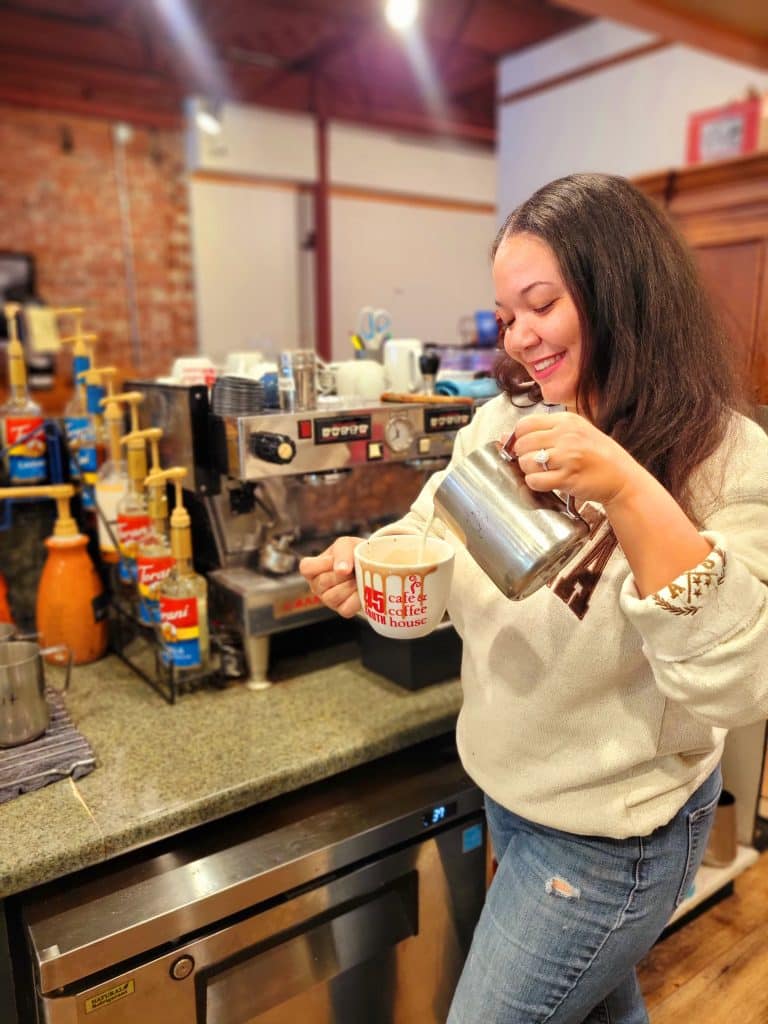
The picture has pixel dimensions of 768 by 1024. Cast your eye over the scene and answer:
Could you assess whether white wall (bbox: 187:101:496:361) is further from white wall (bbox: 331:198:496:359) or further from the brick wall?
the brick wall

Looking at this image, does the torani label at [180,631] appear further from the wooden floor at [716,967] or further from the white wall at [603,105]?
the white wall at [603,105]

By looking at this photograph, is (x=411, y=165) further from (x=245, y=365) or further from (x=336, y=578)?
(x=336, y=578)

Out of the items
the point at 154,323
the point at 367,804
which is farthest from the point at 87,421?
the point at 154,323

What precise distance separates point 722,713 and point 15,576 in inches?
55.3

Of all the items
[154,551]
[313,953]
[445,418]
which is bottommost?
[313,953]

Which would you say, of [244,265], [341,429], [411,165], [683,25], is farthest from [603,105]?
[341,429]

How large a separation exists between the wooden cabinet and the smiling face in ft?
7.21

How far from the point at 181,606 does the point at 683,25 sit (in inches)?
118

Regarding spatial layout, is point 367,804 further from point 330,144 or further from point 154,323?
point 330,144

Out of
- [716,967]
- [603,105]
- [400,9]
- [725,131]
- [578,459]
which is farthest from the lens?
[603,105]

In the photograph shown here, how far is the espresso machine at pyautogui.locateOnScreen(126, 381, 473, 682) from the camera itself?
4.18ft

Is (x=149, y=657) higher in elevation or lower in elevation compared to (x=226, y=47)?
lower

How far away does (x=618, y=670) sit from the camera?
848 millimetres

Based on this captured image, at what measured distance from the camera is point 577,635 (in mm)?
854
